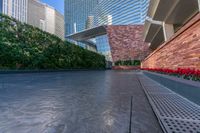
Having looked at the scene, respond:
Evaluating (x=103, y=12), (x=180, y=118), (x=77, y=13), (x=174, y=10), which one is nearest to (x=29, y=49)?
(x=174, y=10)

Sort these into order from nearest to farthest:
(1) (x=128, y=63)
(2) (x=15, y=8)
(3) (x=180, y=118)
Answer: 1. (3) (x=180, y=118)
2. (1) (x=128, y=63)
3. (2) (x=15, y=8)

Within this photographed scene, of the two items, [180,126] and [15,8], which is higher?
[15,8]

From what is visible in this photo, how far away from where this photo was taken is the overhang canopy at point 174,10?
32.5 ft

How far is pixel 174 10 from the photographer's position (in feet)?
35.7

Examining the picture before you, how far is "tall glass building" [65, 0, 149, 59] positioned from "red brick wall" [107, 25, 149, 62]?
10.1 metres

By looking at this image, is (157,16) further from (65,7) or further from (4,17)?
(65,7)

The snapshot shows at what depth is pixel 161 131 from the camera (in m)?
1.74

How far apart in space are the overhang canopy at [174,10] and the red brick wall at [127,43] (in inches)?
1015

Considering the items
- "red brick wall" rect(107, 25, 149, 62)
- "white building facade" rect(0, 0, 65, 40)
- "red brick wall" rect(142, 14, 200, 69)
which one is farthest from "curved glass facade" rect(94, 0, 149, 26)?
"red brick wall" rect(142, 14, 200, 69)

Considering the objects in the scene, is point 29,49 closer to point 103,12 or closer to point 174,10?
point 174,10

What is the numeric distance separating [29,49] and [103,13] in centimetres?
5863

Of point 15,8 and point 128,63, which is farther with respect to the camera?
point 15,8

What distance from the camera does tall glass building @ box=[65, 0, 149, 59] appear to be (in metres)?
54.6

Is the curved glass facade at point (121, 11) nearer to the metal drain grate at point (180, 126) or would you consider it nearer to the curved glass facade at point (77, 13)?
the curved glass facade at point (77, 13)
